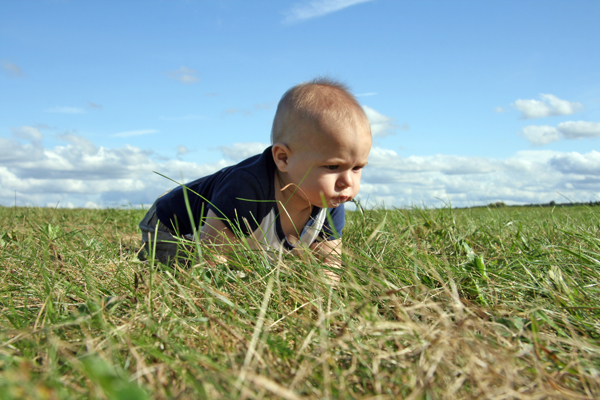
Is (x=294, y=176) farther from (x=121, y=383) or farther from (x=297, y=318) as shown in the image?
(x=121, y=383)

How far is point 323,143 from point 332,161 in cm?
12

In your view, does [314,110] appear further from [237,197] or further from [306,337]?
[306,337]

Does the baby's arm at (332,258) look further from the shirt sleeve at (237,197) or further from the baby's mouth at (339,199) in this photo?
the shirt sleeve at (237,197)

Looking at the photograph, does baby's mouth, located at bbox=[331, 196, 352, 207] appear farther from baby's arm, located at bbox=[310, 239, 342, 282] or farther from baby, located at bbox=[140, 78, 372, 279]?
baby's arm, located at bbox=[310, 239, 342, 282]

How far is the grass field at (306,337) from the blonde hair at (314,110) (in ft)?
2.96

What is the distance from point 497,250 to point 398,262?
2.36ft

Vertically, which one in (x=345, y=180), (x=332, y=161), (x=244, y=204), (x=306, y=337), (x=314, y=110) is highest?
(x=314, y=110)

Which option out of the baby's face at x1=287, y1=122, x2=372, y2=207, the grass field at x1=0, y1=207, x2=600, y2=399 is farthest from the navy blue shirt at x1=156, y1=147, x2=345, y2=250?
the grass field at x1=0, y1=207, x2=600, y2=399

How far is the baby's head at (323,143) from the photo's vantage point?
248 cm

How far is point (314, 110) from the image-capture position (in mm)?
2529

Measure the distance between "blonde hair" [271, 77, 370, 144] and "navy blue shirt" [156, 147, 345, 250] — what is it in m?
0.28

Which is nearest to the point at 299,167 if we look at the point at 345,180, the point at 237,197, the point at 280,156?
the point at 280,156

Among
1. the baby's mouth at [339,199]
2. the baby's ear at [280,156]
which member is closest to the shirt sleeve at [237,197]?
the baby's ear at [280,156]

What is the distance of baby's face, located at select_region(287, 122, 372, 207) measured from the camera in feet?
8.11
